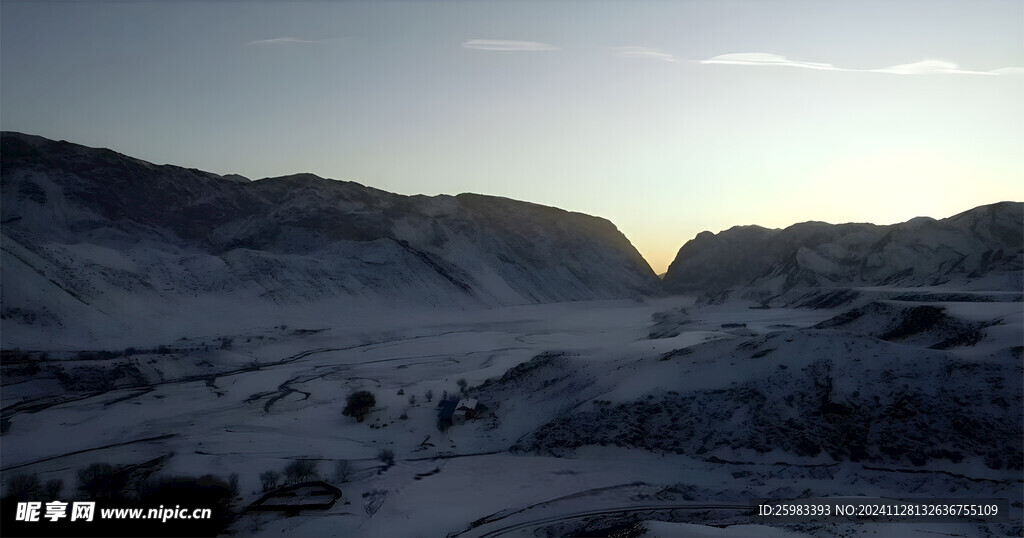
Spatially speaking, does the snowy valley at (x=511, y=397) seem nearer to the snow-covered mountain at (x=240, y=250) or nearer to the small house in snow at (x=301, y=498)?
the small house in snow at (x=301, y=498)

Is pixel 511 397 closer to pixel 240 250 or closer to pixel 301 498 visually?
pixel 301 498

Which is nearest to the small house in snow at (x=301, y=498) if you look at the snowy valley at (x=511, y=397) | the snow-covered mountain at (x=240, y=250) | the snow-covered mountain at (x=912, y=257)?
the snowy valley at (x=511, y=397)

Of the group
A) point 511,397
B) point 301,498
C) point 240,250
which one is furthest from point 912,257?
point 301,498

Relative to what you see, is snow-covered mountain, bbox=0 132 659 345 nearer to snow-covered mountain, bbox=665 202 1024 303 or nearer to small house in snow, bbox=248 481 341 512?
small house in snow, bbox=248 481 341 512

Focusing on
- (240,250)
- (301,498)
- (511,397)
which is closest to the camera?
(301,498)

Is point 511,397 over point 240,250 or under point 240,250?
under

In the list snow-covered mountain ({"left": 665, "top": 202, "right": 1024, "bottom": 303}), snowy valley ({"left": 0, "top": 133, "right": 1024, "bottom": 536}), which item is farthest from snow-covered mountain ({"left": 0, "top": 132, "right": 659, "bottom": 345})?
snow-covered mountain ({"left": 665, "top": 202, "right": 1024, "bottom": 303})

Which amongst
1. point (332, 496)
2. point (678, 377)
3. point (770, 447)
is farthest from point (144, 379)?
point (770, 447)
